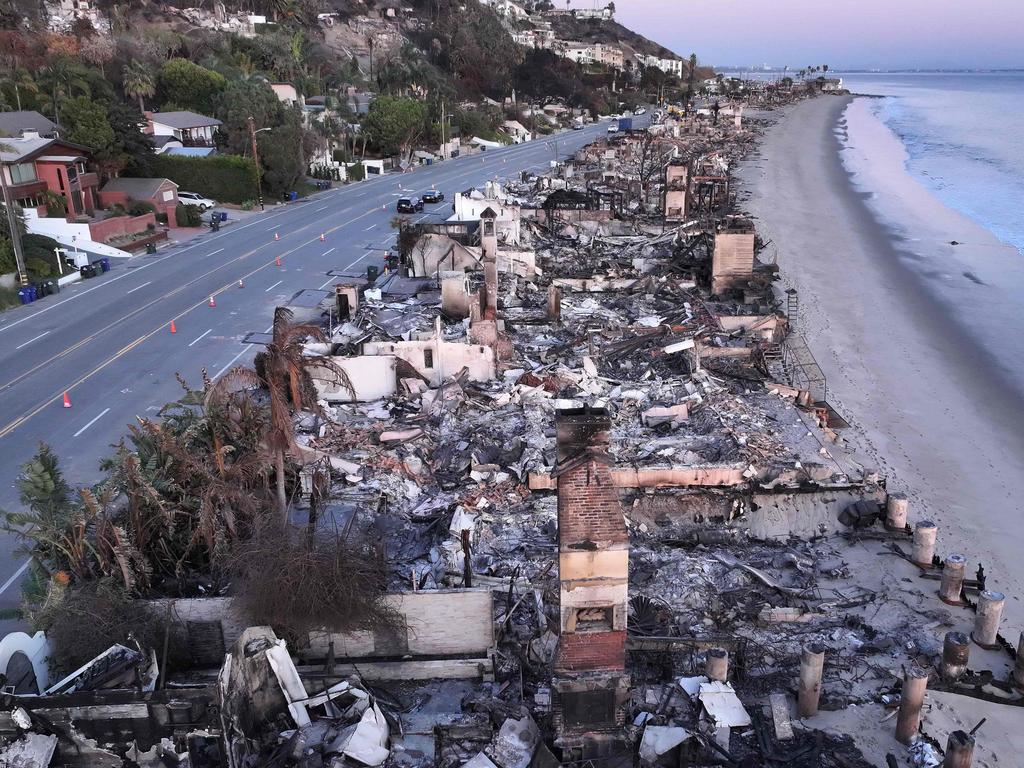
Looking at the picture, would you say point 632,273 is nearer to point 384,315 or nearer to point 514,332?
point 514,332

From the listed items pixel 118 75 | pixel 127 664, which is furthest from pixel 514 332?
pixel 118 75

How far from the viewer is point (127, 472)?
14.2 m

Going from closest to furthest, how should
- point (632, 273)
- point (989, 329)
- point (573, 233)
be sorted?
1. point (989, 329)
2. point (632, 273)
3. point (573, 233)

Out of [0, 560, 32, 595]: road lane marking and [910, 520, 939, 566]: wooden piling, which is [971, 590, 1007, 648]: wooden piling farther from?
[0, 560, 32, 595]: road lane marking

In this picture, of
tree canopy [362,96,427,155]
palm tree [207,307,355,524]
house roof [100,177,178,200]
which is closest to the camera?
palm tree [207,307,355,524]

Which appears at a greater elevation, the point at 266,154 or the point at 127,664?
the point at 266,154

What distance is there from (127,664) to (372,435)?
995 cm

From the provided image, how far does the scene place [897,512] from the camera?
18.0 metres

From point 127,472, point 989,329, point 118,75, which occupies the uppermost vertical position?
point 118,75

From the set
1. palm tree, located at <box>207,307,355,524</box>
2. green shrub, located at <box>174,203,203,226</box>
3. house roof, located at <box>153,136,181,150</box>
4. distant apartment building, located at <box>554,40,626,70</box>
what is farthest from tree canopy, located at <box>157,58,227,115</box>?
distant apartment building, located at <box>554,40,626,70</box>

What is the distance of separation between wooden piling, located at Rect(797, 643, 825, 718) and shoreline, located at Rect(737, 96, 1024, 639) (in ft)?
14.6

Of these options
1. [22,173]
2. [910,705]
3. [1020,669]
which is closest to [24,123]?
[22,173]

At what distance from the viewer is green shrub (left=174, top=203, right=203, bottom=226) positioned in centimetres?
5112

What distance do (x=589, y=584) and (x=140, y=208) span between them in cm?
4684
